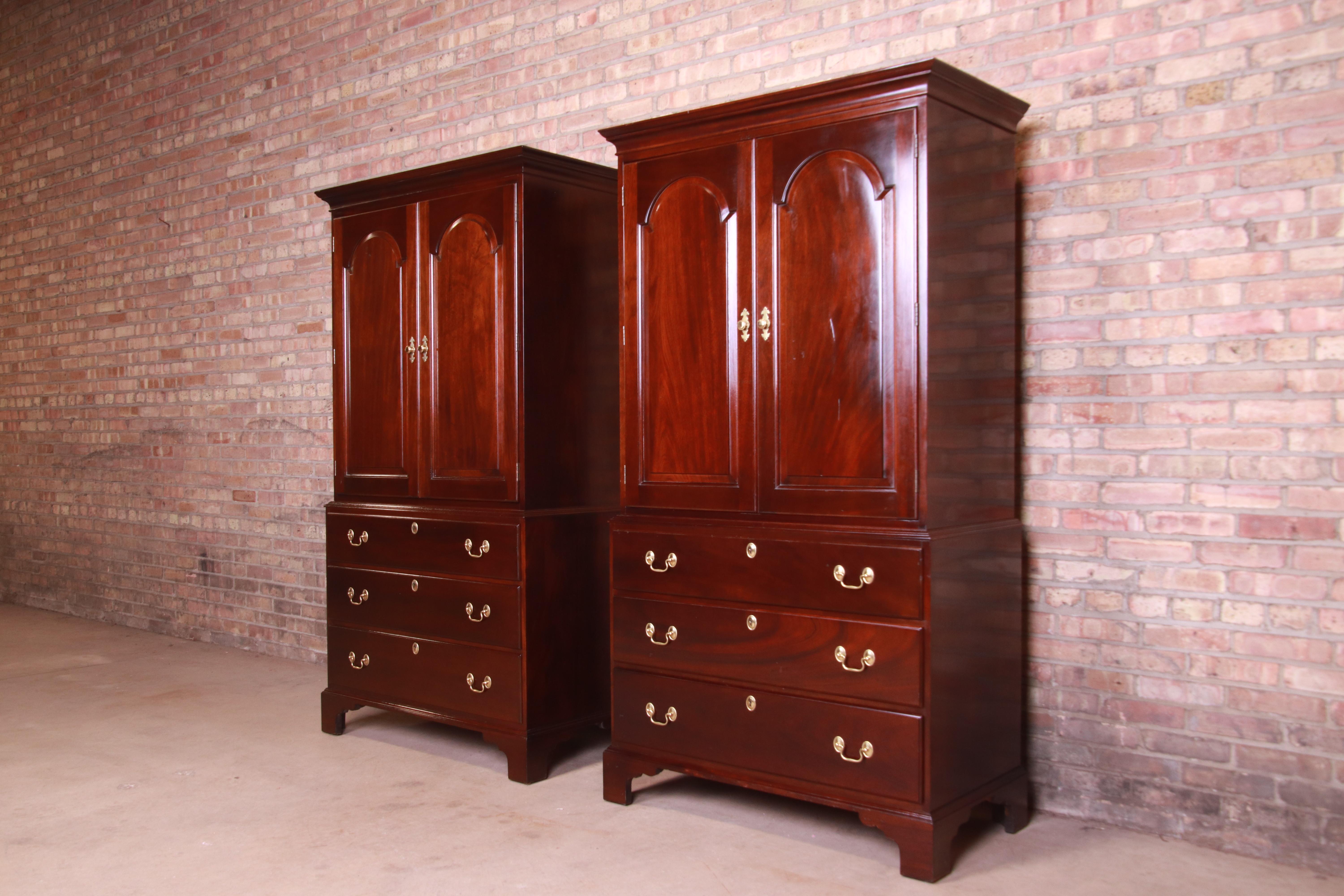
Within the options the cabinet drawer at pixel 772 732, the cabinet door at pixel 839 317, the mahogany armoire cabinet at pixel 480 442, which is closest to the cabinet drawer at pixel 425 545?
A: the mahogany armoire cabinet at pixel 480 442

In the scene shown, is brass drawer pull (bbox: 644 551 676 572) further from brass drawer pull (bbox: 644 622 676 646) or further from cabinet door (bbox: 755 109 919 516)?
cabinet door (bbox: 755 109 919 516)

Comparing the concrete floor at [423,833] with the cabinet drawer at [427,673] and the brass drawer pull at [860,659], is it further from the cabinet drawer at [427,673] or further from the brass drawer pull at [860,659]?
the brass drawer pull at [860,659]

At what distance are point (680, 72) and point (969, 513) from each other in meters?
2.10

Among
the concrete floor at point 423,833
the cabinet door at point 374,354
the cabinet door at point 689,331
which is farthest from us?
the cabinet door at point 374,354

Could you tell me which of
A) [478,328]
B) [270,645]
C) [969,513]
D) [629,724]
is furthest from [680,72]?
[270,645]

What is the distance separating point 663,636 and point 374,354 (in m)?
1.62

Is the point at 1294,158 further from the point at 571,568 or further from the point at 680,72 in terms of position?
the point at 571,568

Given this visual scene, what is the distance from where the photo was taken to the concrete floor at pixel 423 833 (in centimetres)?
265

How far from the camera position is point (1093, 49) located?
3.03 meters

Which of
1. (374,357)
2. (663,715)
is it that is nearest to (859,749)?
(663,715)

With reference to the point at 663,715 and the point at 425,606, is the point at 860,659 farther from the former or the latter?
the point at 425,606

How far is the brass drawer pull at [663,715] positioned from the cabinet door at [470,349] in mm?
831

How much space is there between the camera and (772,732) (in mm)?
2896

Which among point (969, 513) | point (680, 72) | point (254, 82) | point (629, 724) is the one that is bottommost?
point (629, 724)
